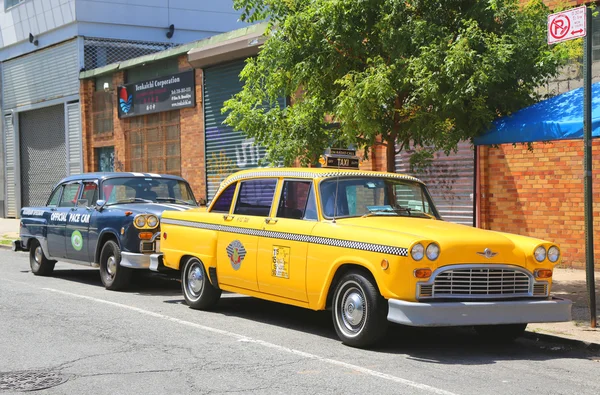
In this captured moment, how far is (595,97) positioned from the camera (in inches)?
387

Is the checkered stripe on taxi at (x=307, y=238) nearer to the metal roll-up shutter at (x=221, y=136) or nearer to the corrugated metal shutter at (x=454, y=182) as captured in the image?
the corrugated metal shutter at (x=454, y=182)

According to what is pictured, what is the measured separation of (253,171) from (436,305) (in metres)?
3.28

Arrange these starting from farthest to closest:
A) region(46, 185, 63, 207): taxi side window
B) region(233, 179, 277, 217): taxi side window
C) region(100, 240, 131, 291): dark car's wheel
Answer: region(46, 185, 63, 207): taxi side window → region(100, 240, 131, 291): dark car's wheel → region(233, 179, 277, 217): taxi side window

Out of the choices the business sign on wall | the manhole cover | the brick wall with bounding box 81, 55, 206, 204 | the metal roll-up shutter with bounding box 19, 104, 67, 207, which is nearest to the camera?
the manhole cover

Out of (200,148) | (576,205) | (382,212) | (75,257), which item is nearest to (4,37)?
(200,148)

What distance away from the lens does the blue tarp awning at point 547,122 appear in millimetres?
9555

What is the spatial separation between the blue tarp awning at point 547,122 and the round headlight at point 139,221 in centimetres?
475

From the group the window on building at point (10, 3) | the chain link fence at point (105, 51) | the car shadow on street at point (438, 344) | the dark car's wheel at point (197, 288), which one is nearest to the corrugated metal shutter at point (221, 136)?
the chain link fence at point (105, 51)

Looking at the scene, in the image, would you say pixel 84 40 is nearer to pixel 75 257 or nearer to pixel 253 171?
pixel 75 257

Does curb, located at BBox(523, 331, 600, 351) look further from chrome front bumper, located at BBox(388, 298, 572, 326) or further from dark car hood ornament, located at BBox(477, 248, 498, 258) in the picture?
dark car hood ornament, located at BBox(477, 248, 498, 258)

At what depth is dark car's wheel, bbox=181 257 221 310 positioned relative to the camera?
10039mm

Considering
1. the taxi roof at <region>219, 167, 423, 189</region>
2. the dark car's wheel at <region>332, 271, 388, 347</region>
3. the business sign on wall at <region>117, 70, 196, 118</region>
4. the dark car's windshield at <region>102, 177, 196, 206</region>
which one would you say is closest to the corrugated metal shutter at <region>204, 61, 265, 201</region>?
the business sign on wall at <region>117, 70, 196, 118</region>

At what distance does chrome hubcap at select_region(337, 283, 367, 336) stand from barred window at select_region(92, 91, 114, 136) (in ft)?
67.6

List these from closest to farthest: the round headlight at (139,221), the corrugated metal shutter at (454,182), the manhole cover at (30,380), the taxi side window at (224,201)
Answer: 1. the manhole cover at (30,380)
2. the taxi side window at (224,201)
3. the round headlight at (139,221)
4. the corrugated metal shutter at (454,182)
